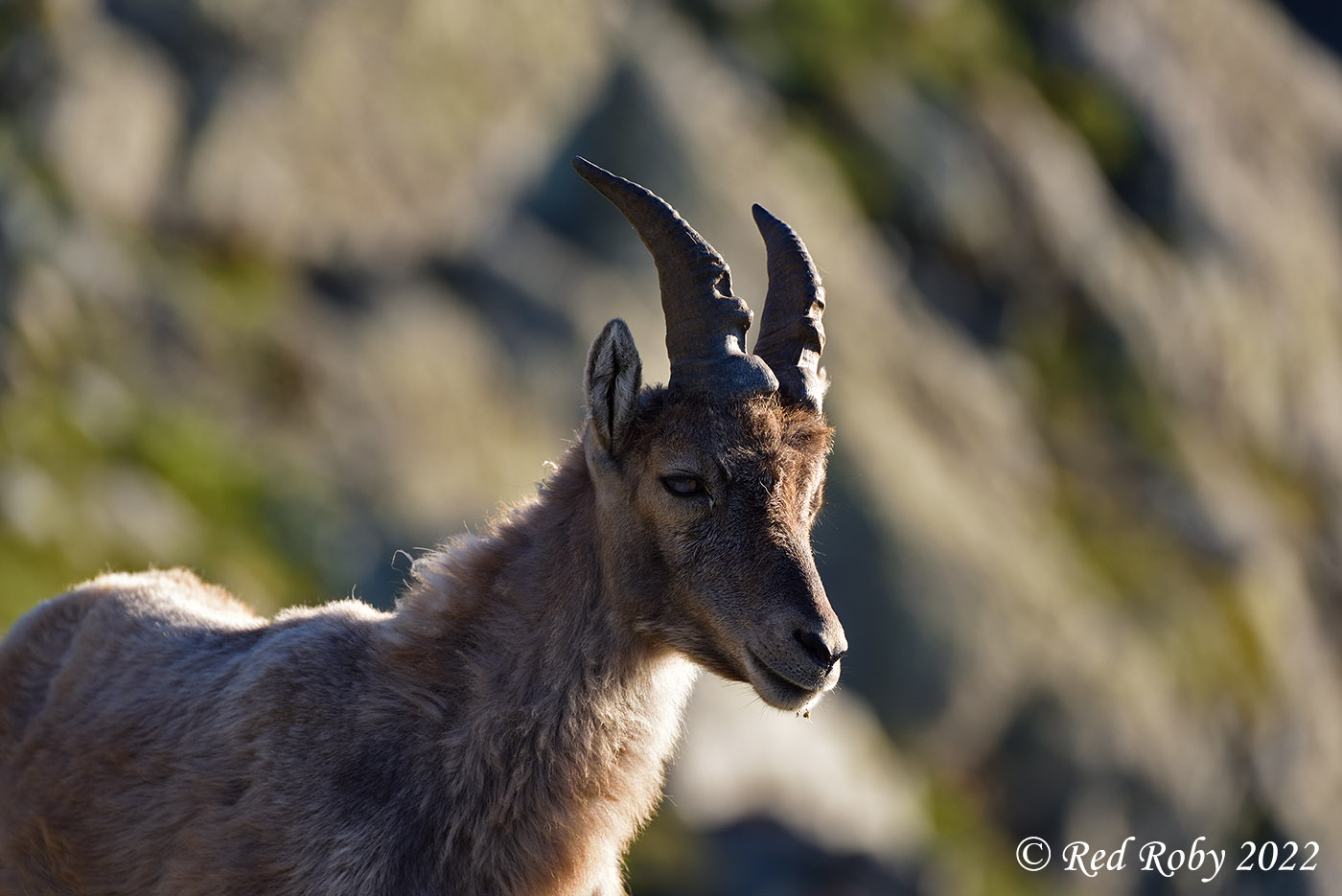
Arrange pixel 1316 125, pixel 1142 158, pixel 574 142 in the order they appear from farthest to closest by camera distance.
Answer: pixel 1316 125 < pixel 1142 158 < pixel 574 142

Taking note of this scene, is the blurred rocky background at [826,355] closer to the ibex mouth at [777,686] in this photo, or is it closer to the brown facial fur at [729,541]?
the brown facial fur at [729,541]

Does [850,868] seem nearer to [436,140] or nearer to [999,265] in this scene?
[436,140]

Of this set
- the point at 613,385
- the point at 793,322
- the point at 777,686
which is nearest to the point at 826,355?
the point at 793,322

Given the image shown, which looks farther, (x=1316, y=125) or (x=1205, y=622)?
(x=1316, y=125)

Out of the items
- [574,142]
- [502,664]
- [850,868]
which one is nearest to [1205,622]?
[850,868]

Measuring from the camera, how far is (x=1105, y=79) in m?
41.0

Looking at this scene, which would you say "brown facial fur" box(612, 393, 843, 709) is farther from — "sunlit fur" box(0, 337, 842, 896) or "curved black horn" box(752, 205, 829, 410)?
"curved black horn" box(752, 205, 829, 410)

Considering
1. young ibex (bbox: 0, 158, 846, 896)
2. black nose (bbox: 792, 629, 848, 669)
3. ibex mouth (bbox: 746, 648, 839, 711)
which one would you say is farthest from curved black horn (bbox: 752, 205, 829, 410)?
ibex mouth (bbox: 746, 648, 839, 711)

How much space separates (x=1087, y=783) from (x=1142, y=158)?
20.1 metres

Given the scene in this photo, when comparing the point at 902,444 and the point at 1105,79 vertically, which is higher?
the point at 1105,79

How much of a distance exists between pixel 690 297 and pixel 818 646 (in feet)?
6.68

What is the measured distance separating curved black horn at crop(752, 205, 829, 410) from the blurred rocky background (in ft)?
20.0

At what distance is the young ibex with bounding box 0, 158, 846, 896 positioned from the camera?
7047 mm

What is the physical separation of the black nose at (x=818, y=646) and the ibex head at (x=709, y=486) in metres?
0.01
